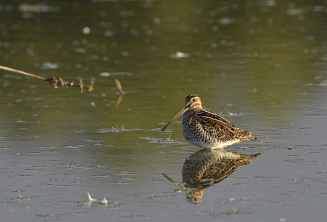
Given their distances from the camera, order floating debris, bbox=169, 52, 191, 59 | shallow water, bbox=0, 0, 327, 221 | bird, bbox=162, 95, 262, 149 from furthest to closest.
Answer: floating debris, bbox=169, 52, 191, 59, bird, bbox=162, 95, 262, 149, shallow water, bbox=0, 0, 327, 221

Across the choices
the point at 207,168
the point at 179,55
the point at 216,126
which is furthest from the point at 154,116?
the point at 179,55

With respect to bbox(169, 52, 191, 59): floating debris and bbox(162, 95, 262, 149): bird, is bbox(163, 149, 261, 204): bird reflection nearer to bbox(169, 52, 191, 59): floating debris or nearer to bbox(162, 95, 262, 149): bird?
bbox(162, 95, 262, 149): bird

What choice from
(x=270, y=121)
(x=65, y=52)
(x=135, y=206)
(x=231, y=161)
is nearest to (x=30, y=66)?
(x=65, y=52)

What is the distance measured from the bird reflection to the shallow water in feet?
0.38

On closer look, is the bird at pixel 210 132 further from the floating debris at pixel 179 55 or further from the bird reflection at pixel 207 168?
the floating debris at pixel 179 55

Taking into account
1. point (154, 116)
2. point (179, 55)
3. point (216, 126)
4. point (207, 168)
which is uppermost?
point (179, 55)

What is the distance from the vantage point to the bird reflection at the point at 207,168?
804 centimetres

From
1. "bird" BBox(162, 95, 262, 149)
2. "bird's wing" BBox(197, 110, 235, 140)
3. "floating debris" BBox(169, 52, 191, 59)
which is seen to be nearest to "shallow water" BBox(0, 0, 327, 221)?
"floating debris" BBox(169, 52, 191, 59)

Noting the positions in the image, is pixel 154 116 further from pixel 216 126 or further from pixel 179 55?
pixel 179 55

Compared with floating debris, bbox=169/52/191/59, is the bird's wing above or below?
below

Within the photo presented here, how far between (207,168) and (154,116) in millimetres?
4385

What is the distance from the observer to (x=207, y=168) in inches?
358

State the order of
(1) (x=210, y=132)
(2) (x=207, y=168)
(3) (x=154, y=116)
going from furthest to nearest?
1. (3) (x=154, y=116)
2. (1) (x=210, y=132)
3. (2) (x=207, y=168)

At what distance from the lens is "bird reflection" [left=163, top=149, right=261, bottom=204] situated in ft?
26.4
